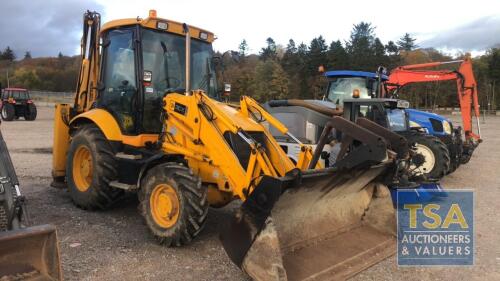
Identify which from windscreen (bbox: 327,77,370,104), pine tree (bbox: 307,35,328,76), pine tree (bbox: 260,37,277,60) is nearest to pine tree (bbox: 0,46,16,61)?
pine tree (bbox: 260,37,277,60)

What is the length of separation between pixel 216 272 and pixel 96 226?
86.0 inches

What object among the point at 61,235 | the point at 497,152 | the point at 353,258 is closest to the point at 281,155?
the point at 353,258

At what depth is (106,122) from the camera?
6.24 m

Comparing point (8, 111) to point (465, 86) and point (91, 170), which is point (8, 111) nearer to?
point (91, 170)

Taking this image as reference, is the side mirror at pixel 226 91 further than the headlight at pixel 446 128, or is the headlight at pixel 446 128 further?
the headlight at pixel 446 128

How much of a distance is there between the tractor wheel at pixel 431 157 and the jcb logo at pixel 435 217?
196 cm

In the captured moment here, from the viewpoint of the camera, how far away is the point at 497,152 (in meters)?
15.5

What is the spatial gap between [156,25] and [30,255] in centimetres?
356

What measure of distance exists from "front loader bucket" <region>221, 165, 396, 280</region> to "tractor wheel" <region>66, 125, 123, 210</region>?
9.04 ft

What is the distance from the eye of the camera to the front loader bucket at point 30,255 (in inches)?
128

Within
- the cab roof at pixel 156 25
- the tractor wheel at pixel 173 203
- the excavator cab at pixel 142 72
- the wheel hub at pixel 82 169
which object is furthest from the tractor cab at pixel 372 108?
the wheel hub at pixel 82 169

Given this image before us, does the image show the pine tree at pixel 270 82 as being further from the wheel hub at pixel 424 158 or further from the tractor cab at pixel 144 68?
the tractor cab at pixel 144 68

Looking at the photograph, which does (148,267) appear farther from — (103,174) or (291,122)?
(291,122)

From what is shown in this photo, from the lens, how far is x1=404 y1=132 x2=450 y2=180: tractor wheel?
29.9 feet
